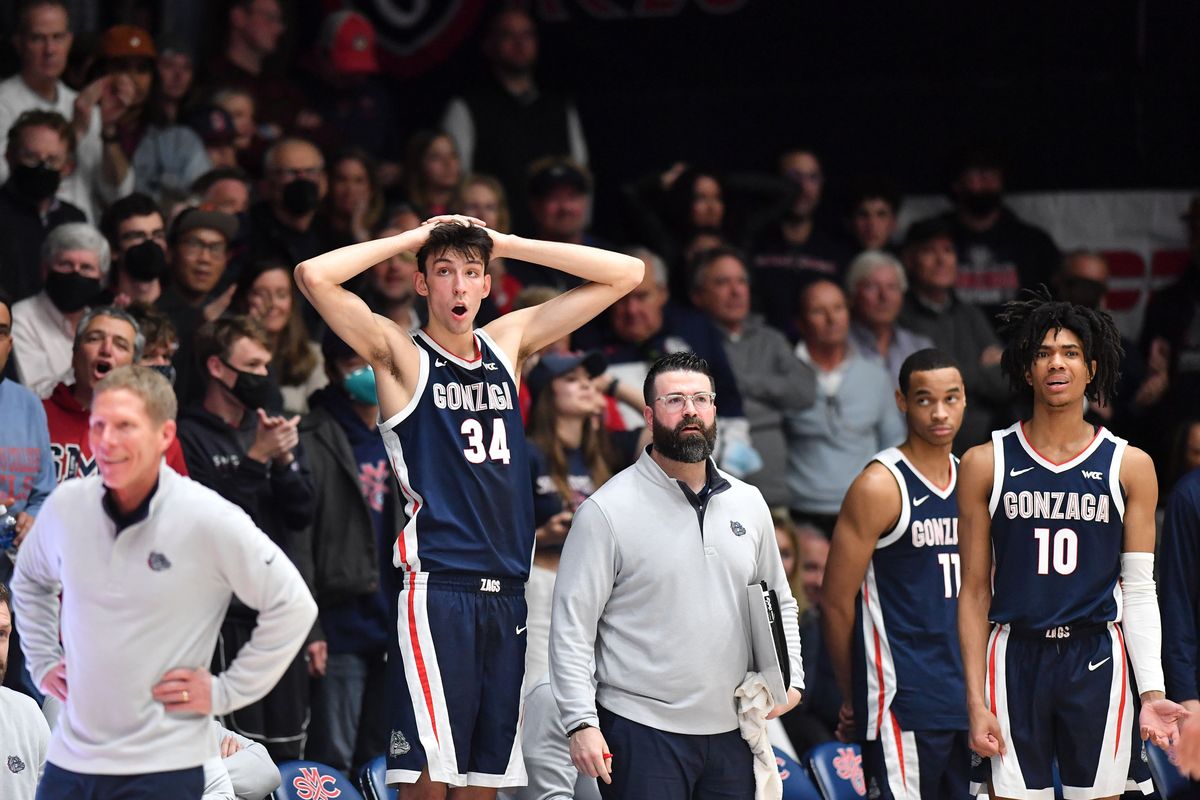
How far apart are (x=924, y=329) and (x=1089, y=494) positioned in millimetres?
4348

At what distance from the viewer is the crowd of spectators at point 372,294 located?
7.79 metres

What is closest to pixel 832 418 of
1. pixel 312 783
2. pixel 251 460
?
pixel 251 460

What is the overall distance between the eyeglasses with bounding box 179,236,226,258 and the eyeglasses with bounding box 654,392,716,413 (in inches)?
126

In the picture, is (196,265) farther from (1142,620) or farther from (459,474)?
(1142,620)

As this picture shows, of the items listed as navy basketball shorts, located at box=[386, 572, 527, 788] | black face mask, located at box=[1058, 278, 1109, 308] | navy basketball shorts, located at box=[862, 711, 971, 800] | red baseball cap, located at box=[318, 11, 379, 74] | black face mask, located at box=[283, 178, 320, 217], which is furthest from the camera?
red baseball cap, located at box=[318, 11, 379, 74]

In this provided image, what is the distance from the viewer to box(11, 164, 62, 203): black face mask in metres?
8.76

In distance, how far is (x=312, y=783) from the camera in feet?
24.1

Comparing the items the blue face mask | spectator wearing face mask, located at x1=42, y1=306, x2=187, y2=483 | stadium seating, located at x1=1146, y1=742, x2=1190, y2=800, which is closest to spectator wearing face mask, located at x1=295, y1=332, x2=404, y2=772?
the blue face mask

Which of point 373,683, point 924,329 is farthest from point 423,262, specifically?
point 924,329

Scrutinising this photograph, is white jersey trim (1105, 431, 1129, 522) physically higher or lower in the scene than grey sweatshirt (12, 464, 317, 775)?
higher

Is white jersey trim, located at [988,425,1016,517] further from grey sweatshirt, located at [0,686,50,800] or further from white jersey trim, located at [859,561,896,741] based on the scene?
grey sweatshirt, located at [0,686,50,800]

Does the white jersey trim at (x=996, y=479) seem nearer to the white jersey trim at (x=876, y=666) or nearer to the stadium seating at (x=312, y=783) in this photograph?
the white jersey trim at (x=876, y=666)

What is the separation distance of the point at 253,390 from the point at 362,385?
2.30 feet

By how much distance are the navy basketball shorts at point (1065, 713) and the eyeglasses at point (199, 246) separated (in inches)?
167
